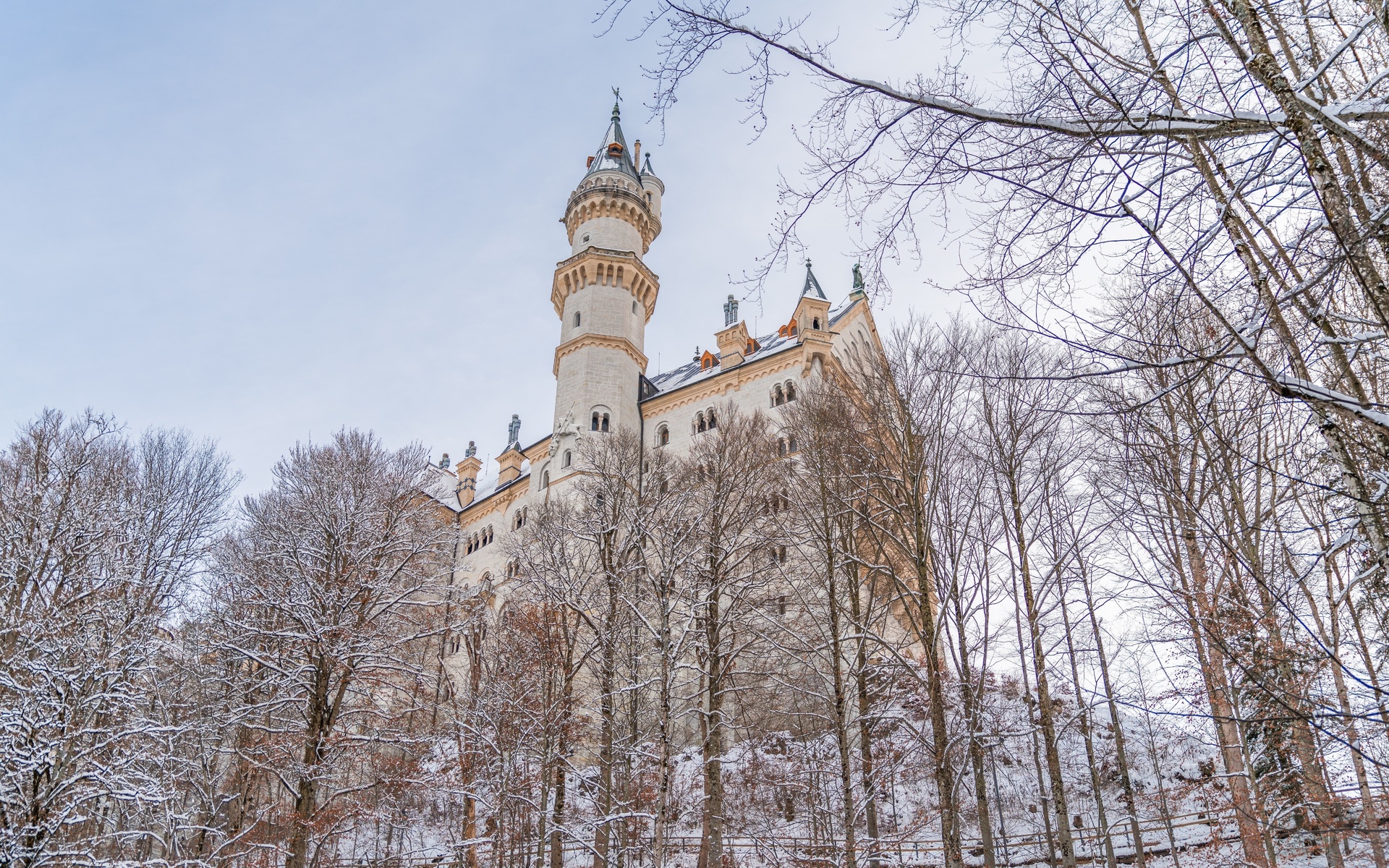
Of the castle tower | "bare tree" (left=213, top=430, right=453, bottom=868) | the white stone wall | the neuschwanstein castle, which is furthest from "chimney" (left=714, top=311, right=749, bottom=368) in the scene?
"bare tree" (left=213, top=430, right=453, bottom=868)

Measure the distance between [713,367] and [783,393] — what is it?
7060 millimetres

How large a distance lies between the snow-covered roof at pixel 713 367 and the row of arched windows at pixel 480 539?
566 inches

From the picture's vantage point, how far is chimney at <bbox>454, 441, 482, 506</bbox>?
57.8 meters

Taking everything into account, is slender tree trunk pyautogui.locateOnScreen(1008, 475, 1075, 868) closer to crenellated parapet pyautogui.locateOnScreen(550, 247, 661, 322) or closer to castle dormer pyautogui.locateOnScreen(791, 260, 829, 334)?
castle dormer pyautogui.locateOnScreen(791, 260, 829, 334)

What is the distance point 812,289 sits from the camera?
136ft

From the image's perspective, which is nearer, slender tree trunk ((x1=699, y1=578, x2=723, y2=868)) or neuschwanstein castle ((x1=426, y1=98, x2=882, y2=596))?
slender tree trunk ((x1=699, y1=578, x2=723, y2=868))

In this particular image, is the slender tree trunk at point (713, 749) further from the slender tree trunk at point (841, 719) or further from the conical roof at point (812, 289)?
the conical roof at point (812, 289)

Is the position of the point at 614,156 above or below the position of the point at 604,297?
above

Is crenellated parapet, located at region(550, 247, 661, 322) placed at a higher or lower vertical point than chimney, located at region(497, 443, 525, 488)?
higher

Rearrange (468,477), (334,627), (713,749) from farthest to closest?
(468,477), (713,749), (334,627)

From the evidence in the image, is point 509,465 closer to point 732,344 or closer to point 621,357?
point 621,357

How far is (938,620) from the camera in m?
11.9

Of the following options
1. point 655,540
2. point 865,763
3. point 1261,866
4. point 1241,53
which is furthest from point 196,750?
point 1241,53

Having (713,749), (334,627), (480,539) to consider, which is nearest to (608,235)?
(480,539)
